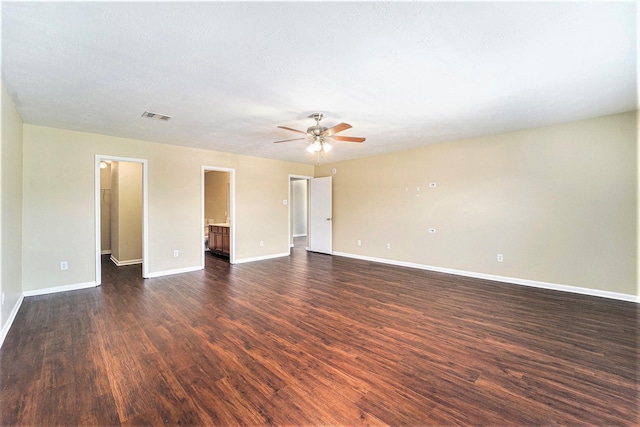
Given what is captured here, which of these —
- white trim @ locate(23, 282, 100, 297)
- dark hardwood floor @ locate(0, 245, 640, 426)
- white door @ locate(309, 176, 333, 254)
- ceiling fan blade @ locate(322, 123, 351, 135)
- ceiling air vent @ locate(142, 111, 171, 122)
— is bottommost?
dark hardwood floor @ locate(0, 245, 640, 426)

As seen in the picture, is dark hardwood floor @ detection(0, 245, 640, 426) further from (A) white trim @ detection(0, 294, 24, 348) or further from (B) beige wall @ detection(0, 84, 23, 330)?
(B) beige wall @ detection(0, 84, 23, 330)

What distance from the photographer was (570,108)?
3328 mm

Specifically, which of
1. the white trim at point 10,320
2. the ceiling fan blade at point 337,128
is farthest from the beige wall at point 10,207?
the ceiling fan blade at point 337,128

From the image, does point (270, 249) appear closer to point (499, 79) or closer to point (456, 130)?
point (456, 130)

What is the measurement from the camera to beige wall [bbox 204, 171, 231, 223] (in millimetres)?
8453

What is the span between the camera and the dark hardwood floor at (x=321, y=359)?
5.52 ft

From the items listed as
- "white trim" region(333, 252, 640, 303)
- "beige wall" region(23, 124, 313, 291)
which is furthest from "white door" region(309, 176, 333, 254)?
"white trim" region(333, 252, 640, 303)

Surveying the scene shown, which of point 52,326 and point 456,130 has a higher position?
point 456,130

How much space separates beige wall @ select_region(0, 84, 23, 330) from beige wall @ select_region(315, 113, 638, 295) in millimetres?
5756

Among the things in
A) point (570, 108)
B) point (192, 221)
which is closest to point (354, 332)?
point (570, 108)

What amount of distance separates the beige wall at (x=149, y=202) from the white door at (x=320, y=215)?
84 cm

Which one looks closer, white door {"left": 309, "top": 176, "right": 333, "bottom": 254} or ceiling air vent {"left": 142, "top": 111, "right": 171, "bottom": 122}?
ceiling air vent {"left": 142, "top": 111, "right": 171, "bottom": 122}

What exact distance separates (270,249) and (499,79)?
559cm

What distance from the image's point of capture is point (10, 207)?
3.02 m
